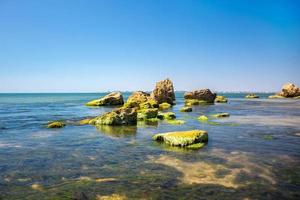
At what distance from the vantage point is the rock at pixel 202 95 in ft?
307

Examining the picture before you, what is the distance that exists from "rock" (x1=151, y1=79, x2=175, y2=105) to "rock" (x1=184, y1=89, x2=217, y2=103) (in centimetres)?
1292

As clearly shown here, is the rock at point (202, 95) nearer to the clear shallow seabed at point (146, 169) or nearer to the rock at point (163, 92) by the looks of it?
the rock at point (163, 92)

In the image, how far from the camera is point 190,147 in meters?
18.5

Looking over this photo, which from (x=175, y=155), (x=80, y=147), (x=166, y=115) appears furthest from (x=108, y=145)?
(x=166, y=115)

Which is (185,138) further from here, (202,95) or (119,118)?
(202,95)

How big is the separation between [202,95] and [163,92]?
19343 mm

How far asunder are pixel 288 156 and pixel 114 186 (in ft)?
36.2

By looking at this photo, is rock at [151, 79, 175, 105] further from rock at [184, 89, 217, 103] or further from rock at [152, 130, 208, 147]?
rock at [152, 130, 208, 147]

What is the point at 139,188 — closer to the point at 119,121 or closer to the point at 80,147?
the point at 80,147

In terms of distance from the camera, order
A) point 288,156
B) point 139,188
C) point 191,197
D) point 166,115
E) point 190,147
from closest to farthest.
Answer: point 191,197, point 139,188, point 288,156, point 190,147, point 166,115

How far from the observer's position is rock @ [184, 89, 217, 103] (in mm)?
93500

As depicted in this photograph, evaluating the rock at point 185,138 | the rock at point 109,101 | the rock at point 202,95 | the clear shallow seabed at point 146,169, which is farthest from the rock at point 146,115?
the rock at point 202,95

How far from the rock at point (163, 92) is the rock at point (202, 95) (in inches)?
509

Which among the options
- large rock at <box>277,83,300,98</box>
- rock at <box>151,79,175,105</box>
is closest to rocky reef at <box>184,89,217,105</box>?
rock at <box>151,79,175,105</box>
